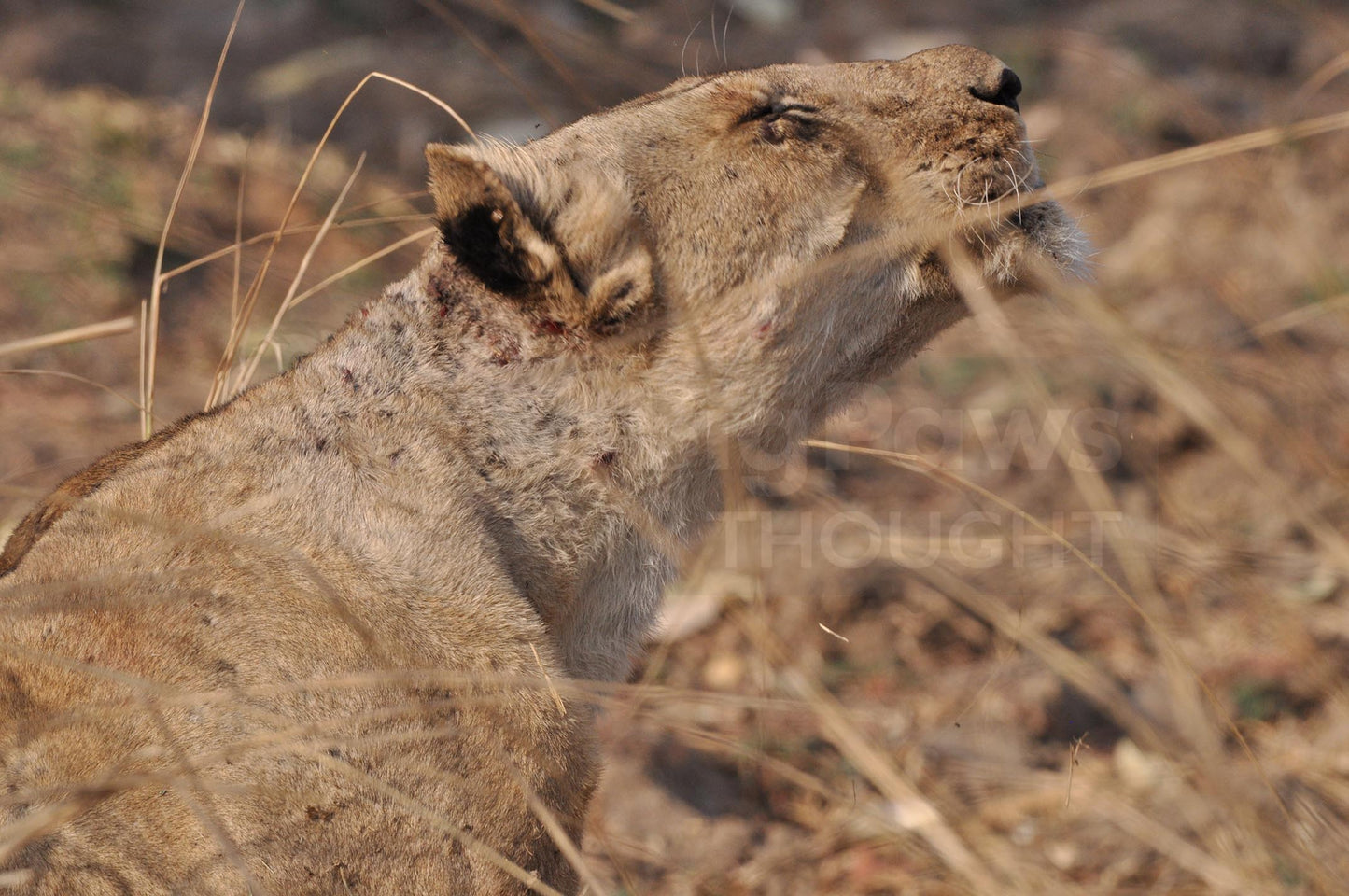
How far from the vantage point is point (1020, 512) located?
84.2 inches

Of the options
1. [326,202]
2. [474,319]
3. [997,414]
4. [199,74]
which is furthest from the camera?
[199,74]

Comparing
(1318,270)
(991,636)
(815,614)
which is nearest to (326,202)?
(815,614)

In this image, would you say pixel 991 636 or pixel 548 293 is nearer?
pixel 548 293

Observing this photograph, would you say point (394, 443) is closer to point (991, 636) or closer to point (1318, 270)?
point (1318, 270)

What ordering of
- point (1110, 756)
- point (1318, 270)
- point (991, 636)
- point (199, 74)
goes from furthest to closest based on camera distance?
point (199, 74) < point (991, 636) < point (1110, 756) < point (1318, 270)

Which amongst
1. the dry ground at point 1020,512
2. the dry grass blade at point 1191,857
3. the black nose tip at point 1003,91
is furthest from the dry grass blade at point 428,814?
the black nose tip at point 1003,91

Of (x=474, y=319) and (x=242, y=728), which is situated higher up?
(x=474, y=319)

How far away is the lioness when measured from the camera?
80.0 inches

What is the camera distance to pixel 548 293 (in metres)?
2.49

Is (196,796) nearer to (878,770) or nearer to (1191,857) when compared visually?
(878,770)

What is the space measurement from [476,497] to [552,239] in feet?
1.83

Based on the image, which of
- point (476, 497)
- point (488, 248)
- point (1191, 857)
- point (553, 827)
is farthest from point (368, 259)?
point (1191, 857)

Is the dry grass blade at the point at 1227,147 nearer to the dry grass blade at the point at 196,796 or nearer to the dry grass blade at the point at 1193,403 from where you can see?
the dry grass blade at the point at 1193,403

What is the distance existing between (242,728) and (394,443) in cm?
62
